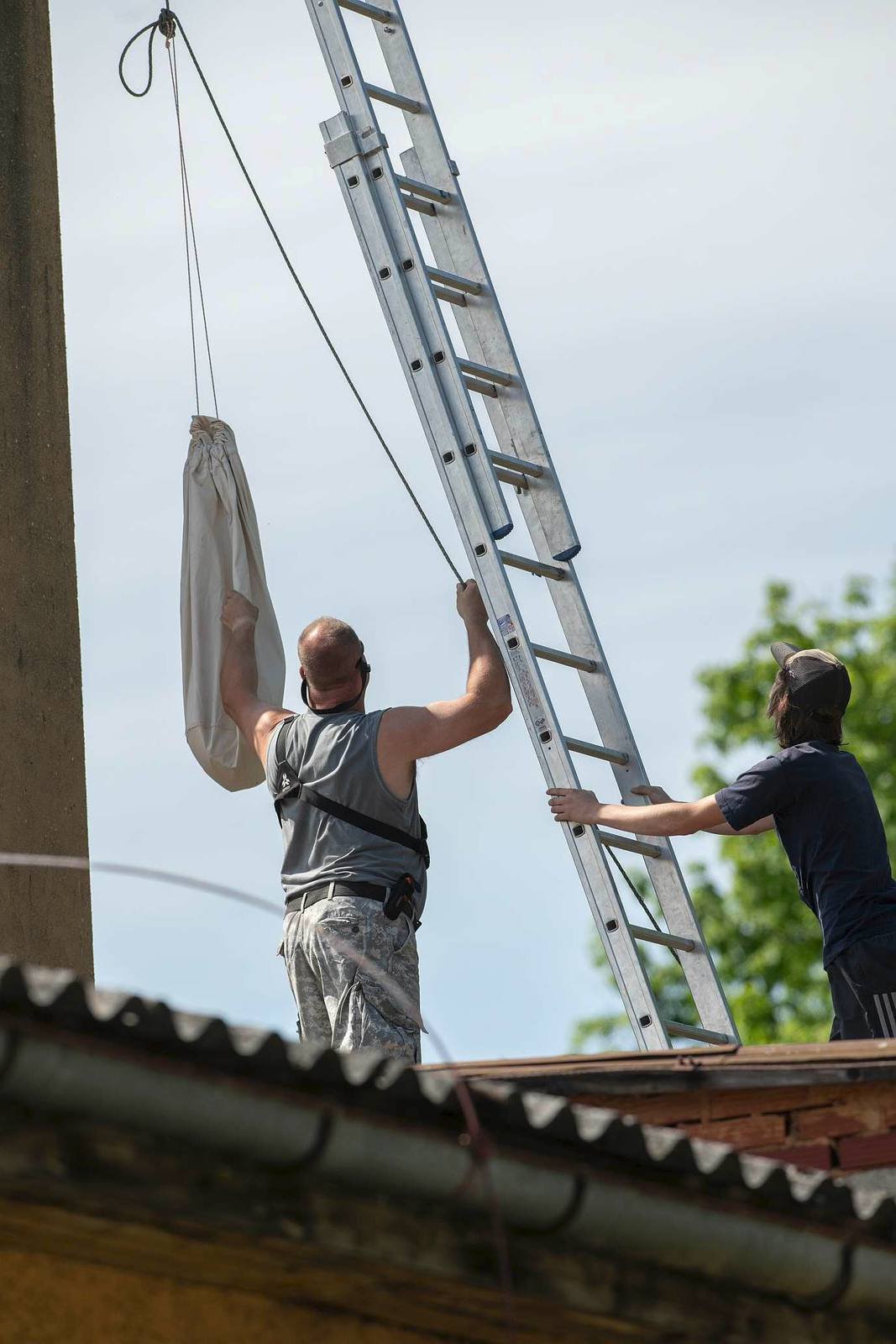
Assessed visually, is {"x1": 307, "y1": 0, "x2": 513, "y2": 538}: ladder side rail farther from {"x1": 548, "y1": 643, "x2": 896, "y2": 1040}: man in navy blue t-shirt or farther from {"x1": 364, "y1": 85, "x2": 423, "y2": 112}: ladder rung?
{"x1": 548, "y1": 643, "x2": 896, "y2": 1040}: man in navy blue t-shirt

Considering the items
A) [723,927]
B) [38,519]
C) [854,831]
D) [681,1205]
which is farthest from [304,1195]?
[723,927]

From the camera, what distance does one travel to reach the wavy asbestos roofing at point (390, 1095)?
9.95ft

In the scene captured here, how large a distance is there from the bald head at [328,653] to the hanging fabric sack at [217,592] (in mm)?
486

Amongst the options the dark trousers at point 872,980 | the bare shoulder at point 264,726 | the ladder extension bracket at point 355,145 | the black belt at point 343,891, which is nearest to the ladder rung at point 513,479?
the bare shoulder at point 264,726

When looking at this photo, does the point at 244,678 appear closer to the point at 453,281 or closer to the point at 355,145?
the point at 453,281

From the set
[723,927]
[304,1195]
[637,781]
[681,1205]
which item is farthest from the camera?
[723,927]

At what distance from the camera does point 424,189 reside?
727cm

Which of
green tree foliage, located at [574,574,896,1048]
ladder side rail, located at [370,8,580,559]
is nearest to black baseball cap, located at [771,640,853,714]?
ladder side rail, located at [370,8,580,559]

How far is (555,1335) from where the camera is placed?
3805 mm

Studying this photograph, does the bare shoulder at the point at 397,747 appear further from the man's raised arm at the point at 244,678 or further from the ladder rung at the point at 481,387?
the ladder rung at the point at 481,387

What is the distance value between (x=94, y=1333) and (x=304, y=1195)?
55 centimetres

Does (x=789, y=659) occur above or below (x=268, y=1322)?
above

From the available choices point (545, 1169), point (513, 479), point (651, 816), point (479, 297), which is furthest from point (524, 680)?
point (545, 1169)

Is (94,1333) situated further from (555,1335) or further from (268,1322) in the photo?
(555,1335)
